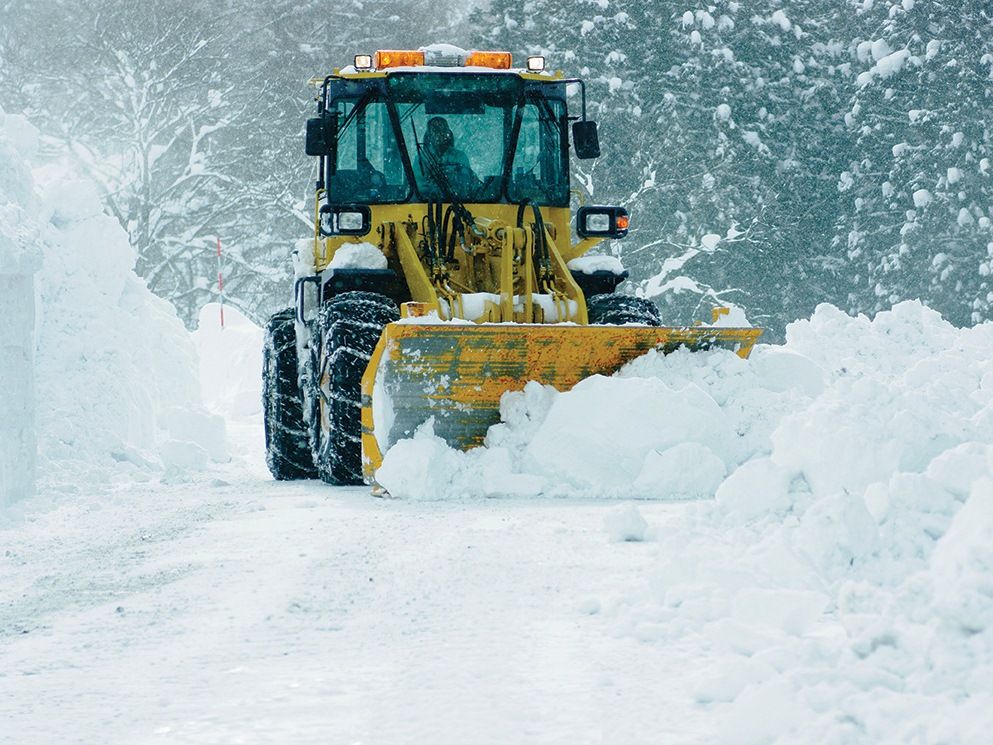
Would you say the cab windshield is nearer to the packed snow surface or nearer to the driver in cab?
Answer: the driver in cab

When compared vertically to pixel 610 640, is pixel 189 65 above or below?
above

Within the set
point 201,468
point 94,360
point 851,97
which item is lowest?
point 201,468

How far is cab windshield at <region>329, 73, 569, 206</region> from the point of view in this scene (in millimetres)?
9453

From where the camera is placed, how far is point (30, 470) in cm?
848

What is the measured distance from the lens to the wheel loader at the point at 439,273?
7.84 m

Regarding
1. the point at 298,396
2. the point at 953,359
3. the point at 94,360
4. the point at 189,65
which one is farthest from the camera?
the point at 189,65

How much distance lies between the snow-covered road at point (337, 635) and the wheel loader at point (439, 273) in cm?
115

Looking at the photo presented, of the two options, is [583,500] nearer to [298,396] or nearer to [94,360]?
[298,396]

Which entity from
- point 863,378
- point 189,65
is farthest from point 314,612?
point 189,65

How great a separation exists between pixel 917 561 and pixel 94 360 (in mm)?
8392

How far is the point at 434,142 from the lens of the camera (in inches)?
374

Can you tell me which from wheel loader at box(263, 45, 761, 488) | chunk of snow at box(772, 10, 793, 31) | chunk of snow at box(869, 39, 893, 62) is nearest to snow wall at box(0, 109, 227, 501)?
wheel loader at box(263, 45, 761, 488)

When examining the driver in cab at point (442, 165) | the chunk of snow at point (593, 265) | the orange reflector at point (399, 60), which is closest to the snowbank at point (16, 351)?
the driver in cab at point (442, 165)

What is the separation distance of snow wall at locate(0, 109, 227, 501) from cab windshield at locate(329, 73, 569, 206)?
2.12 meters
